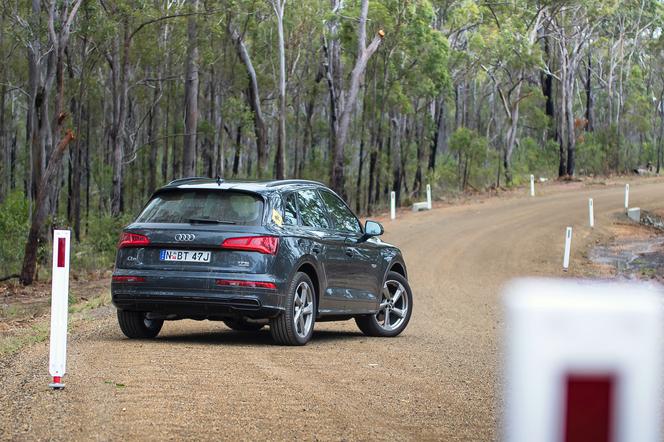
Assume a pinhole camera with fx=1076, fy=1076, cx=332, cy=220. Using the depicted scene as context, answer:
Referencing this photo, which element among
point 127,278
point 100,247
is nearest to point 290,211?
point 127,278

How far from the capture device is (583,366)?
1276 millimetres

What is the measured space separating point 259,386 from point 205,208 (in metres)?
3.07

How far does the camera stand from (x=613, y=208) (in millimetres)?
41500

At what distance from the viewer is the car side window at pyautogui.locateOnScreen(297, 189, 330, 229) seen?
11.0m

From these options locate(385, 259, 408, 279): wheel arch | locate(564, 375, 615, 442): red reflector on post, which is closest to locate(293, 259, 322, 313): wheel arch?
locate(385, 259, 408, 279): wheel arch

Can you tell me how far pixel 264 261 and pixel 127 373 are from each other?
7.73 ft

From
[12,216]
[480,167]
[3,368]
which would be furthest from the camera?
[480,167]

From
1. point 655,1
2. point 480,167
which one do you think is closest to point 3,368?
point 480,167

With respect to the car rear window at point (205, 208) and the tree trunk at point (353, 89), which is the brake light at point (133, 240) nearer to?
the car rear window at point (205, 208)

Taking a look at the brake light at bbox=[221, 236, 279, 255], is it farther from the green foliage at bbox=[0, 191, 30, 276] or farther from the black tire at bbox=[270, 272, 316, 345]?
the green foliage at bbox=[0, 191, 30, 276]

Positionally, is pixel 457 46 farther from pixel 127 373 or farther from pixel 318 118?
pixel 127 373

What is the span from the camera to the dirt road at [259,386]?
6.10 m

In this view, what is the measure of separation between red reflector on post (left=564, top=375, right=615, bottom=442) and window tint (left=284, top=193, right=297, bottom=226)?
921cm

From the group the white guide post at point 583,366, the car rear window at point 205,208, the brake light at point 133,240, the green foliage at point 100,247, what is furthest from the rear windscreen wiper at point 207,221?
the green foliage at point 100,247
